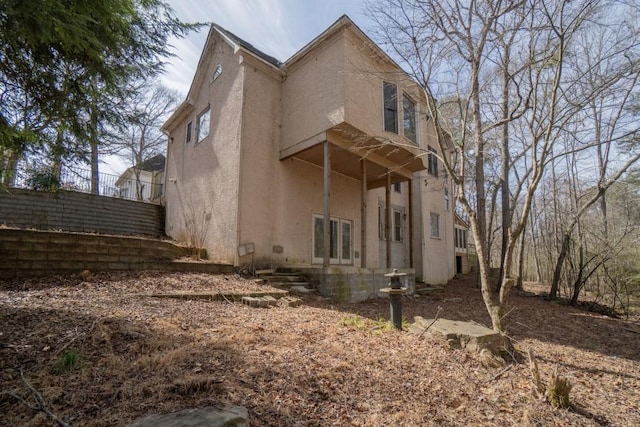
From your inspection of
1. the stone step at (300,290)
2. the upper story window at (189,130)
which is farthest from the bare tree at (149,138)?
the stone step at (300,290)

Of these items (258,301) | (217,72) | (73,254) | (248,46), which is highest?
(248,46)

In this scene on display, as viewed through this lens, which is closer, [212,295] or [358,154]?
[212,295]

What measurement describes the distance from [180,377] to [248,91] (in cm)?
827

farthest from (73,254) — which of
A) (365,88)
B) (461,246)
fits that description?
(461,246)

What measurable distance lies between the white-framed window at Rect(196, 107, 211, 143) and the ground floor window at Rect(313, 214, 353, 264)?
469 cm

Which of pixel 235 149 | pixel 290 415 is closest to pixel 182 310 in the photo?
pixel 290 415

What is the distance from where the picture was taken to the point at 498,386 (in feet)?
10.8

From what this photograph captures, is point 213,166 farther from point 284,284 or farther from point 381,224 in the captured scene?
point 381,224

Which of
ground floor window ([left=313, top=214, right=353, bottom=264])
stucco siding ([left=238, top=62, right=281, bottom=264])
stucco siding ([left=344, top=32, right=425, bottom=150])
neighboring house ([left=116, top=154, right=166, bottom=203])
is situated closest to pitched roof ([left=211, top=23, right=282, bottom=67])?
stucco siding ([left=238, top=62, right=281, bottom=264])

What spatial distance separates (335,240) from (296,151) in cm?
337

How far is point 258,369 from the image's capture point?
277 centimetres

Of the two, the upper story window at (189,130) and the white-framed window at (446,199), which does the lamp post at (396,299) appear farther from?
the white-framed window at (446,199)

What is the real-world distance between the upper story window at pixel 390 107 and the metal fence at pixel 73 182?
7764 millimetres

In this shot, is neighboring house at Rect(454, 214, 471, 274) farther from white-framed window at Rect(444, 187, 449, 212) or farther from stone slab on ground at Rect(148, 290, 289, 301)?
stone slab on ground at Rect(148, 290, 289, 301)
